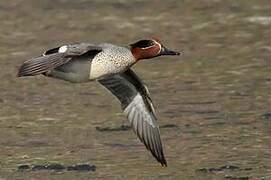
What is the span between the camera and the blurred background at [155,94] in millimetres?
9266

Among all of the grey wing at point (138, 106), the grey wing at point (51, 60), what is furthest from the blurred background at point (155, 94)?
the grey wing at point (51, 60)

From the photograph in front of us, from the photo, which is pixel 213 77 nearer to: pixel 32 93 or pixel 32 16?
pixel 32 93

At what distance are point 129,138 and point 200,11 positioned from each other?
5.04m

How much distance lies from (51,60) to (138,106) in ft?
4.43

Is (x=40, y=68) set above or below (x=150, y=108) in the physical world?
above

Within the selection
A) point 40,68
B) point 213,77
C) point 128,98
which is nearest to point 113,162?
point 128,98

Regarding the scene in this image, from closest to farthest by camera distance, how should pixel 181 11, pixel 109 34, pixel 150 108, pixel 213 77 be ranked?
pixel 150 108
pixel 213 77
pixel 109 34
pixel 181 11

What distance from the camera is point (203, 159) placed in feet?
30.5

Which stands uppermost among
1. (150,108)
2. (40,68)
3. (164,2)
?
(40,68)

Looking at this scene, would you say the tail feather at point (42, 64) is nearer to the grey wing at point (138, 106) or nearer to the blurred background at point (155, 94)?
the grey wing at point (138, 106)

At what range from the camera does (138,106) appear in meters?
8.94

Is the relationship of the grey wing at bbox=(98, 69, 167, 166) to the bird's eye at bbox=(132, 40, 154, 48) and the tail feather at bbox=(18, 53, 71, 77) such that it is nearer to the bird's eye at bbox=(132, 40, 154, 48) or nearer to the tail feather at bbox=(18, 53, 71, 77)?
the bird's eye at bbox=(132, 40, 154, 48)

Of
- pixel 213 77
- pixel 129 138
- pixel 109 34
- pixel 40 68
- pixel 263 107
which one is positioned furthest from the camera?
pixel 109 34

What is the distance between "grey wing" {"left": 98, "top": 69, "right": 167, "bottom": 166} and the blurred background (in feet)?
0.83
